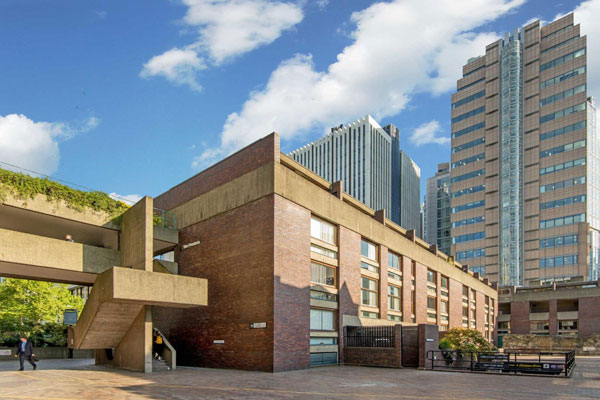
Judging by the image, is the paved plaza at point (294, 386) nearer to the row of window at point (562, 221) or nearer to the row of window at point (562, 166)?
the row of window at point (562, 221)

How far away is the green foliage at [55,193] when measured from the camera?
21.9m

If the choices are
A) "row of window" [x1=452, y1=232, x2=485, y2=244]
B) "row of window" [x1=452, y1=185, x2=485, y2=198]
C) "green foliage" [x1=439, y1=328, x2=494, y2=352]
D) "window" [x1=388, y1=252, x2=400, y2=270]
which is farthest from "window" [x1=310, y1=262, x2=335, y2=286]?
"row of window" [x1=452, y1=185, x2=485, y2=198]

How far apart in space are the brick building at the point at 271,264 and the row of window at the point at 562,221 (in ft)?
234

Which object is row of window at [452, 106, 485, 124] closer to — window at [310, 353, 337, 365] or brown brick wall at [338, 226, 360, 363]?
brown brick wall at [338, 226, 360, 363]

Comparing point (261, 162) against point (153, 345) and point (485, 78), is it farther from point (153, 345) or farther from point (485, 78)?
point (485, 78)

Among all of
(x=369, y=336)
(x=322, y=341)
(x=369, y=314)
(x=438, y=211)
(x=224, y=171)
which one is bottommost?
(x=322, y=341)

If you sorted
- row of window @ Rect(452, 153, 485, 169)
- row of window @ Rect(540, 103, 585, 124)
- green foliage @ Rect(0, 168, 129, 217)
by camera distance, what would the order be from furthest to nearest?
row of window @ Rect(452, 153, 485, 169) < row of window @ Rect(540, 103, 585, 124) < green foliage @ Rect(0, 168, 129, 217)

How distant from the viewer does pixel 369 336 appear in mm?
26391

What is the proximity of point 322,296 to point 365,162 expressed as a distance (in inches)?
5018

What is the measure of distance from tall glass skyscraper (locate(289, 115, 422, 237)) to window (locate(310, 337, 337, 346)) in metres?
121

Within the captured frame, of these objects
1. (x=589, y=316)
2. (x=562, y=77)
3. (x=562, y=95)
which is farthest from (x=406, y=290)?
(x=562, y=77)

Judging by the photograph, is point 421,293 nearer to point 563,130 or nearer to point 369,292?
point 369,292

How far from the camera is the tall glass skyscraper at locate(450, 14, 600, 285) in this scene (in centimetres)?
9094

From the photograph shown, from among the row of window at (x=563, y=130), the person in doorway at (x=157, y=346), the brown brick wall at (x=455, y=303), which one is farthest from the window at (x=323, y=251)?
the row of window at (x=563, y=130)
